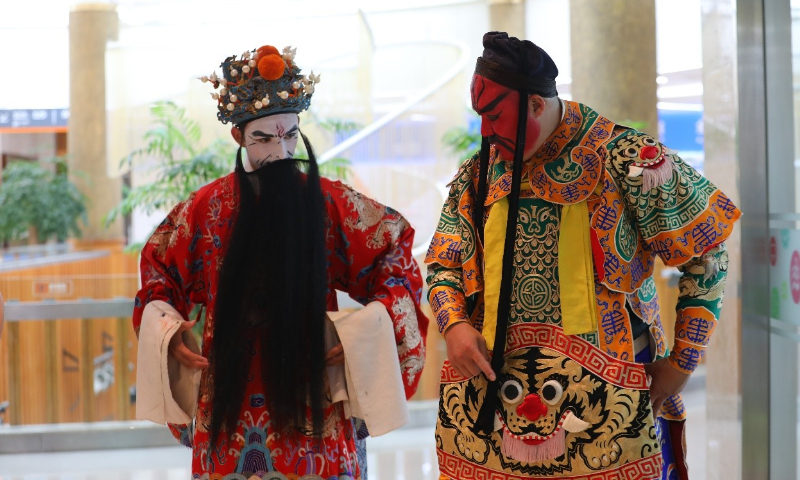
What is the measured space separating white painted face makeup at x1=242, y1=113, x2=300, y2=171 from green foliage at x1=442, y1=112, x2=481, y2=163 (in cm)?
399

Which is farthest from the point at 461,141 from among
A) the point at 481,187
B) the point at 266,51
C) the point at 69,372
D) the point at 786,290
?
the point at 481,187

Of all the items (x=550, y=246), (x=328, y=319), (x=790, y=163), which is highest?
(x=790, y=163)

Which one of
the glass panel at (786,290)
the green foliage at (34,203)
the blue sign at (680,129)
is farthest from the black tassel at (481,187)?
the blue sign at (680,129)

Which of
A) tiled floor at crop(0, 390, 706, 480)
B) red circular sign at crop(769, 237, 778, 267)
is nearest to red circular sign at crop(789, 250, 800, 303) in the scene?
red circular sign at crop(769, 237, 778, 267)

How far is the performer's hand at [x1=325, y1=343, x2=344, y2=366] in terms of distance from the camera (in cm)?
196

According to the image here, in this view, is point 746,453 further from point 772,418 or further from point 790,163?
point 790,163

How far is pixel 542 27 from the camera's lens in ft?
23.3

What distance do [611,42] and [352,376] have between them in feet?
12.7

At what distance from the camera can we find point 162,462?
4.07 metres

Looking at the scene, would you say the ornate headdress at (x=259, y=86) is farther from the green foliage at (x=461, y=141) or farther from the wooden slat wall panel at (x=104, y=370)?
the green foliage at (x=461, y=141)

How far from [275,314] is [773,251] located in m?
1.61

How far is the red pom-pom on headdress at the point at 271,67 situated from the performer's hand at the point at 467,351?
30.7 inches

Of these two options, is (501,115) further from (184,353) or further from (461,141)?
(461,141)

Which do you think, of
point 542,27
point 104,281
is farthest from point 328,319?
point 542,27
